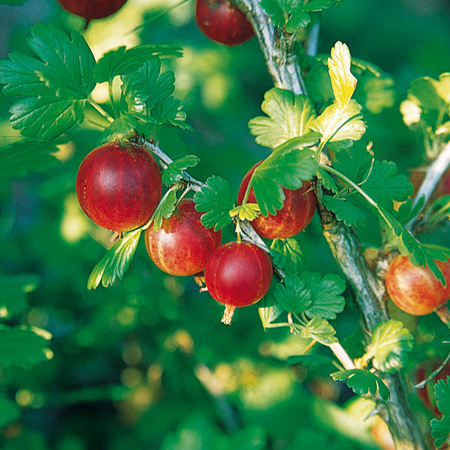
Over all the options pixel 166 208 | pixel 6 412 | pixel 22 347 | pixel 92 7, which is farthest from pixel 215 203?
pixel 6 412

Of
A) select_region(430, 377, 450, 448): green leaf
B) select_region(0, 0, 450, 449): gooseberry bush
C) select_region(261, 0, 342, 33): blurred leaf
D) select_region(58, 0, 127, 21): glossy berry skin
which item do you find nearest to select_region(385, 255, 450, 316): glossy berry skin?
select_region(0, 0, 450, 449): gooseberry bush

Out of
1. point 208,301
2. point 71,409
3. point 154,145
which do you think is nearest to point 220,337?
point 208,301

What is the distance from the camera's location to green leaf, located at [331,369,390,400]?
0.58 m

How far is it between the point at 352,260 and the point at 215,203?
0.74 feet

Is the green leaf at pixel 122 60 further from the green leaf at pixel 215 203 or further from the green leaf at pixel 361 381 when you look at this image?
the green leaf at pixel 361 381

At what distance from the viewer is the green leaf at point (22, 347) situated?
837mm

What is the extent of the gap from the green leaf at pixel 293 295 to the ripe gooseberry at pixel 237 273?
5 centimetres

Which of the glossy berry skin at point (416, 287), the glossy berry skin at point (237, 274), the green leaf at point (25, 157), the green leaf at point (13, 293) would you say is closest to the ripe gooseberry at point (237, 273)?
the glossy berry skin at point (237, 274)

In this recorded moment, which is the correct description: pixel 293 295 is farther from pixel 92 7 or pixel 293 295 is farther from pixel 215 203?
pixel 92 7

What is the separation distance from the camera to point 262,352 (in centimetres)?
147

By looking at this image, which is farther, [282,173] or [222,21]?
[222,21]

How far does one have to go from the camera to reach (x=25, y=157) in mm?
784

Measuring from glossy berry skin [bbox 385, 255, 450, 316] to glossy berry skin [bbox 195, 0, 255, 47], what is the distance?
0.41m

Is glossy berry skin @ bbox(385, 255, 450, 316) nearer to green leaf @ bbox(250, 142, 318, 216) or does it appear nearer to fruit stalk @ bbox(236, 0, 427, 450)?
fruit stalk @ bbox(236, 0, 427, 450)
